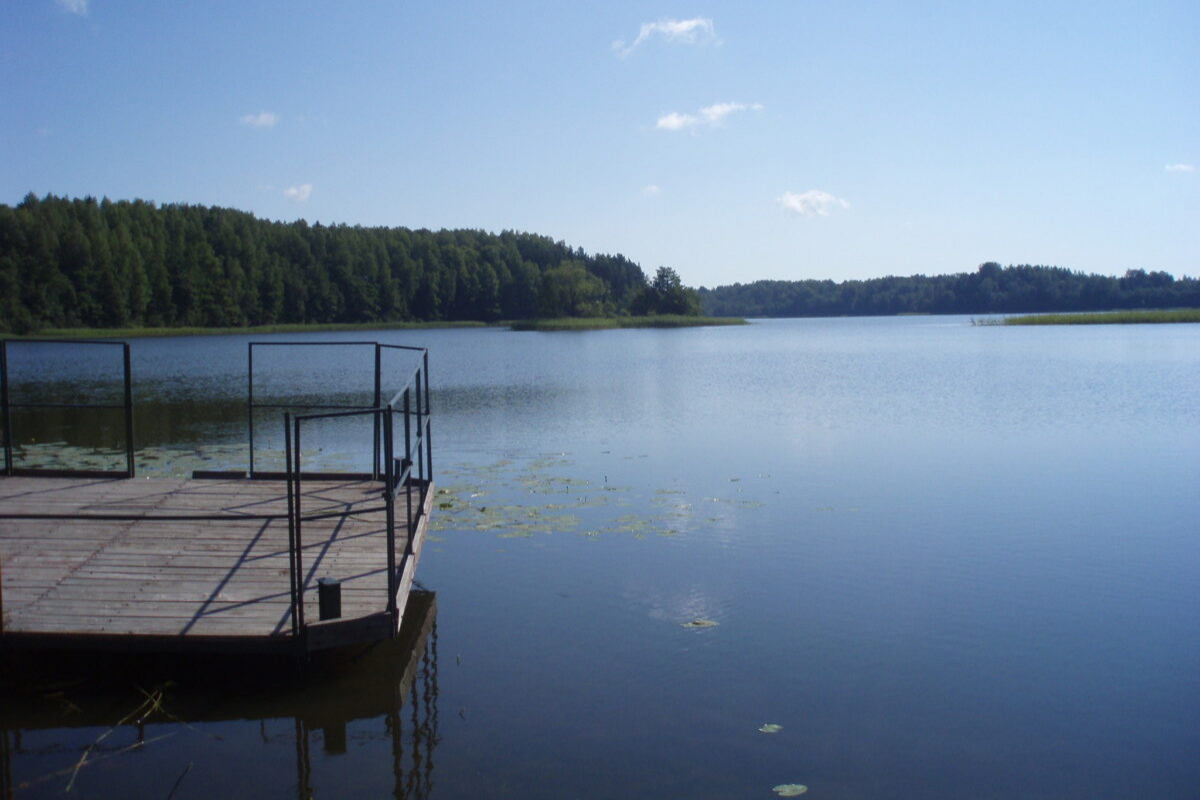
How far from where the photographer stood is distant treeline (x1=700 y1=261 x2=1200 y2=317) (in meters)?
116

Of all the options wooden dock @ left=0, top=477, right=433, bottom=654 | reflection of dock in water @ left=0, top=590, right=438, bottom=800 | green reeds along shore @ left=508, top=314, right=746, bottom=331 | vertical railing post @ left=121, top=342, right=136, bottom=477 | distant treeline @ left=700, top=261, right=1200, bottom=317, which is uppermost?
distant treeline @ left=700, top=261, right=1200, bottom=317

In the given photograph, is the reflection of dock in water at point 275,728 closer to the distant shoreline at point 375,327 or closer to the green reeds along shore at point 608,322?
the distant shoreline at point 375,327

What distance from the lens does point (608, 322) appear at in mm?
96500

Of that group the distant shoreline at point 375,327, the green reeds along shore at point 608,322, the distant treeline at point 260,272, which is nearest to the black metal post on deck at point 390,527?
the distant shoreline at point 375,327

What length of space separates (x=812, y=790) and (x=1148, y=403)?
63.9ft

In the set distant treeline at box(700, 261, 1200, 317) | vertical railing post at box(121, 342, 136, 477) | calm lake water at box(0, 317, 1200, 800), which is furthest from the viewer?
distant treeline at box(700, 261, 1200, 317)

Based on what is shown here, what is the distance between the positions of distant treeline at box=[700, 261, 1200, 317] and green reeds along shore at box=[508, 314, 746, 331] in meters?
44.6

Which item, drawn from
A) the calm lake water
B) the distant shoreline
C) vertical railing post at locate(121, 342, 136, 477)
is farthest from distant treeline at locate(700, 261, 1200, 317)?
vertical railing post at locate(121, 342, 136, 477)

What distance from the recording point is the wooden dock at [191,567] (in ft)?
17.4

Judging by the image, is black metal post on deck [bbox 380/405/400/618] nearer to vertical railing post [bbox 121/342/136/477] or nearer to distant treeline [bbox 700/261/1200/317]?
vertical railing post [bbox 121/342/136/477]

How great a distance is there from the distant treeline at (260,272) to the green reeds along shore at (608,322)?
3.96m

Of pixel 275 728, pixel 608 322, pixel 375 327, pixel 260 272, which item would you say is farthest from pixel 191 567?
pixel 375 327

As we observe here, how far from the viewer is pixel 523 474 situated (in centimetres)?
1265

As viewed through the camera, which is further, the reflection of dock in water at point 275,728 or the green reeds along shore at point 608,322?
the green reeds along shore at point 608,322
